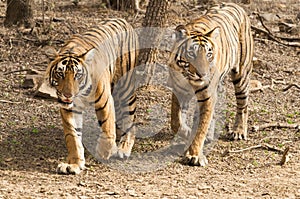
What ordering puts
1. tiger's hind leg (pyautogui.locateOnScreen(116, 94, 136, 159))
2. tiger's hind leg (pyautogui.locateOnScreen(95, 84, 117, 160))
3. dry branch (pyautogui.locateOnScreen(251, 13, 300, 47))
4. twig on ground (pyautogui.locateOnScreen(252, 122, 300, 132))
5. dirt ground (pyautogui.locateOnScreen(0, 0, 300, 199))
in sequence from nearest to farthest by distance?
dirt ground (pyautogui.locateOnScreen(0, 0, 300, 199)) → tiger's hind leg (pyautogui.locateOnScreen(95, 84, 117, 160)) → tiger's hind leg (pyautogui.locateOnScreen(116, 94, 136, 159)) → twig on ground (pyautogui.locateOnScreen(252, 122, 300, 132)) → dry branch (pyautogui.locateOnScreen(251, 13, 300, 47))

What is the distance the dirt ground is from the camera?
5.39 meters

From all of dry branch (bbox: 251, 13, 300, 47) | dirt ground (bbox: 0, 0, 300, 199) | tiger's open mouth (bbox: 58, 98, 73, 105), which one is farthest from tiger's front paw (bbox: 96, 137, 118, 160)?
dry branch (bbox: 251, 13, 300, 47)

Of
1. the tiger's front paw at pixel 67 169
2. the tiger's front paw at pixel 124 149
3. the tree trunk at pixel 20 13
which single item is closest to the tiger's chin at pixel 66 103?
the tiger's front paw at pixel 67 169

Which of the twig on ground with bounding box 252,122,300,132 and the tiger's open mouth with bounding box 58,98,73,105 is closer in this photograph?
the tiger's open mouth with bounding box 58,98,73,105

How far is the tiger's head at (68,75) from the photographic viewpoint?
17.9 feet

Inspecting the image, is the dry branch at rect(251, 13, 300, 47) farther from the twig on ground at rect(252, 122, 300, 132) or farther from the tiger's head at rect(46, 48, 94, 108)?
the tiger's head at rect(46, 48, 94, 108)

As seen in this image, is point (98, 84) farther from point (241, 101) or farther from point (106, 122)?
point (241, 101)

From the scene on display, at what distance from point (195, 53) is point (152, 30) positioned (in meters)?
2.01

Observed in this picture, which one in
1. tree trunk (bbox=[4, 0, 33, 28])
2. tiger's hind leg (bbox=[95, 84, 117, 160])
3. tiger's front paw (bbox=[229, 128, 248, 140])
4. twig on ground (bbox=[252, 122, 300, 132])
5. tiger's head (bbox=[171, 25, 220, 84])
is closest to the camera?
tiger's hind leg (bbox=[95, 84, 117, 160])

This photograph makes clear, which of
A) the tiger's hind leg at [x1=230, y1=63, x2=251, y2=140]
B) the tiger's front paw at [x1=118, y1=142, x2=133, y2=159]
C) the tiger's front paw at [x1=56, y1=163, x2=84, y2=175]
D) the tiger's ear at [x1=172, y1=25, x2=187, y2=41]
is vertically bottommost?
the tiger's front paw at [x1=56, y1=163, x2=84, y2=175]

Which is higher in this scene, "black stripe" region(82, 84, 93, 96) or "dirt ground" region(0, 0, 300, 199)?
"black stripe" region(82, 84, 93, 96)

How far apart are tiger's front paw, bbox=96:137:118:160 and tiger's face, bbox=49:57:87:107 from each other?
597 millimetres

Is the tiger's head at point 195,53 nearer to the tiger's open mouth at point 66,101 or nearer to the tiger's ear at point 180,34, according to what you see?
the tiger's ear at point 180,34

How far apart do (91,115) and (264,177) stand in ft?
7.67
